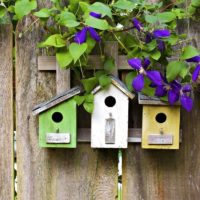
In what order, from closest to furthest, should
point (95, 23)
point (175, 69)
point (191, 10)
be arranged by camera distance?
1. point (95, 23)
2. point (175, 69)
3. point (191, 10)

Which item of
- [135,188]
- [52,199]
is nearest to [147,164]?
[135,188]

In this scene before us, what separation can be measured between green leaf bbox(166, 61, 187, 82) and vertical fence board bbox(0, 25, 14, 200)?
596mm

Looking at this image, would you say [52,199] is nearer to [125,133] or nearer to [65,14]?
[125,133]

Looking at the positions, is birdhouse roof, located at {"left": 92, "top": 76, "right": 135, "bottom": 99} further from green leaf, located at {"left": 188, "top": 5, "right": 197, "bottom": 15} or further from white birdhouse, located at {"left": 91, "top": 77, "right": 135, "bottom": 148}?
green leaf, located at {"left": 188, "top": 5, "right": 197, "bottom": 15}

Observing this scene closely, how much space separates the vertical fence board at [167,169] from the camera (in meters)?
1.80

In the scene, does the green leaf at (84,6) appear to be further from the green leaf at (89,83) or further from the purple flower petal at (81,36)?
the green leaf at (89,83)

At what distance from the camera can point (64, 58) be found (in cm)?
159

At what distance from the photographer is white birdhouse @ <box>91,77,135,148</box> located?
165 cm

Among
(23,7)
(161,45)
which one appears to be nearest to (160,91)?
(161,45)

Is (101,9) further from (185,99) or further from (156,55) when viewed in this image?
(185,99)

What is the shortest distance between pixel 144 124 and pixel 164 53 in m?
0.25

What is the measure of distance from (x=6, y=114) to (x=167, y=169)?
0.64 m

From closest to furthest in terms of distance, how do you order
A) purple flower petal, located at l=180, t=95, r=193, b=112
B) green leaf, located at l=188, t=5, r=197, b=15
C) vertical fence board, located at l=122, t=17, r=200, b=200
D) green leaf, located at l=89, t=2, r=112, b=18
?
green leaf, located at l=89, t=2, r=112, b=18 → purple flower petal, located at l=180, t=95, r=193, b=112 → green leaf, located at l=188, t=5, r=197, b=15 → vertical fence board, located at l=122, t=17, r=200, b=200

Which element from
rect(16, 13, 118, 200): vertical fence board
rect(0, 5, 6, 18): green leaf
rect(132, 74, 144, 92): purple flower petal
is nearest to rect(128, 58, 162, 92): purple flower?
rect(132, 74, 144, 92): purple flower petal
